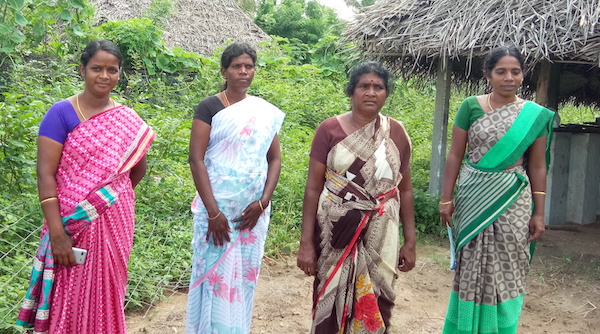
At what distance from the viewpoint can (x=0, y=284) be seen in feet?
10.3

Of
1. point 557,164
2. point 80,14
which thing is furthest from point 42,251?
point 557,164

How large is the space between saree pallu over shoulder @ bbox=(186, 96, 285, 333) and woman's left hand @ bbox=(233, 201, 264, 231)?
0.02 meters

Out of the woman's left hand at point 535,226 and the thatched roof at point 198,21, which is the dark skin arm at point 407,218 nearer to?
the woman's left hand at point 535,226

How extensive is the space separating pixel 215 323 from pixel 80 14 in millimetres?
5516

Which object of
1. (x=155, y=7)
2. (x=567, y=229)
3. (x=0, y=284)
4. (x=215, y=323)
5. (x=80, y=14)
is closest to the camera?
(x=215, y=323)

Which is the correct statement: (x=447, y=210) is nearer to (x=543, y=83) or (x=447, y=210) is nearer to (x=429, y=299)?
(x=429, y=299)

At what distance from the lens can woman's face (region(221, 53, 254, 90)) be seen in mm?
2715

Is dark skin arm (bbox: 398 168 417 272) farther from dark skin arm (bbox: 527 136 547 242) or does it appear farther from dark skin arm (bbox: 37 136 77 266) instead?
dark skin arm (bbox: 37 136 77 266)

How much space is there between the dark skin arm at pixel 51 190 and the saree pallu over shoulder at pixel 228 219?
66 centimetres

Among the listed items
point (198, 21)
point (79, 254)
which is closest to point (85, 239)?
point (79, 254)

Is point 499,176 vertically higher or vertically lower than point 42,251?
higher

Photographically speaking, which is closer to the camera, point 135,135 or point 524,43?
point 135,135

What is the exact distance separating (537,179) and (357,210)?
1.08 meters

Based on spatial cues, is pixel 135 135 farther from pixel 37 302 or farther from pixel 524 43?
pixel 524 43
